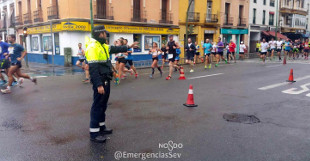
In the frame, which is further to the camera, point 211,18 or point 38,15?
point 211,18

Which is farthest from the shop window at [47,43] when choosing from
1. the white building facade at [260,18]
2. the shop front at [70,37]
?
the white building facade at [260,18]

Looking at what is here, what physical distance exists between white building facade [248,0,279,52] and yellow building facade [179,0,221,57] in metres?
8.40

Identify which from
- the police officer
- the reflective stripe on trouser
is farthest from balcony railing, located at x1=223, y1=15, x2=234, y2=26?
the reflective stripe on trouser

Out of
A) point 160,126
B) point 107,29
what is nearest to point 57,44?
point 107,29

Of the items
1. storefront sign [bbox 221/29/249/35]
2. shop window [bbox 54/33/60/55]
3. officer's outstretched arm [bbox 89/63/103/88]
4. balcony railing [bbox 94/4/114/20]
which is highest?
balcony railing [bbox 94/4/114/20]

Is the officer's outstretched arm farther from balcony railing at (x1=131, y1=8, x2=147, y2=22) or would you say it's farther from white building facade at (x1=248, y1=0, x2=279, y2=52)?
white building facade at (x1=248, y1=0, x2=279, y2=52)

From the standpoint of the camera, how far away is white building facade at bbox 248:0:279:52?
3775 cm

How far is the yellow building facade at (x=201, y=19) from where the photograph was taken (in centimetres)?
2783

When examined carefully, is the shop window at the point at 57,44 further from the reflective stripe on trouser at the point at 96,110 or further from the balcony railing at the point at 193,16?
the reflective stripe on trouser at the point at 96,110

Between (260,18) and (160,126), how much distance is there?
127 ft

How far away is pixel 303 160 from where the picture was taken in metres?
3.74

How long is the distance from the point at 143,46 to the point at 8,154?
2087 centimetres

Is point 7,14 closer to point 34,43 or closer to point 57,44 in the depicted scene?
point 34,43

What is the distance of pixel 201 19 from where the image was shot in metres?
29.7
